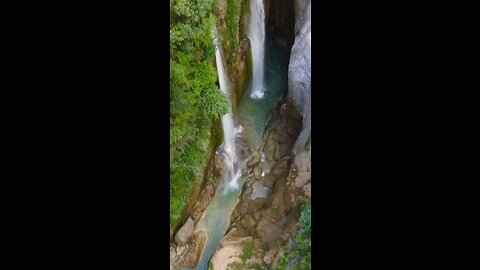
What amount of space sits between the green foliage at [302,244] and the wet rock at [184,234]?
2.17 feet

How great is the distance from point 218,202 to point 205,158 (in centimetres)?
33

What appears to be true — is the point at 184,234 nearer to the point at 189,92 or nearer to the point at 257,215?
the point at 257,215

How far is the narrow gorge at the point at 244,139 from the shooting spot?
15.7ft

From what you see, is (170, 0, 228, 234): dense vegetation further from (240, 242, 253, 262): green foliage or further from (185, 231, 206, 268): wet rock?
(240, 242, 253, 262): green foliage

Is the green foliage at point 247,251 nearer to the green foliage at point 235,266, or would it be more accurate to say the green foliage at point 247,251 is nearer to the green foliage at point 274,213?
the green foliage at point 235,266

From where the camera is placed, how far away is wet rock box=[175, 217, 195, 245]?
191 inches

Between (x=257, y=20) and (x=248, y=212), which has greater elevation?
(x=257, y=20)

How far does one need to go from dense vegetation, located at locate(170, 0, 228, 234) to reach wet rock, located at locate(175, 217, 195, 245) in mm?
72

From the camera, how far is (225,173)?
4.91m

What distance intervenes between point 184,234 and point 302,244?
31.4 inches

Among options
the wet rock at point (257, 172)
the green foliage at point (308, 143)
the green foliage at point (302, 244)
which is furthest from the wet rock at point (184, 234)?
the green foliage at point (308, 143)
